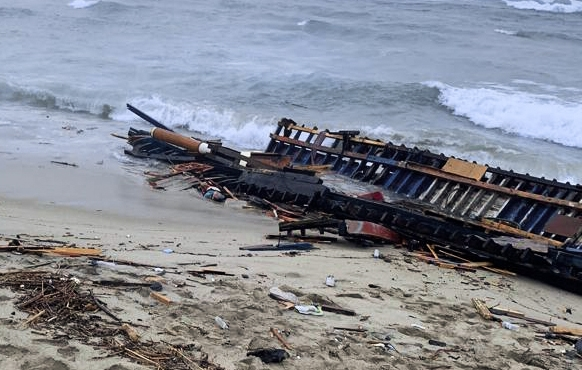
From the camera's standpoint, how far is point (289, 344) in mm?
4863

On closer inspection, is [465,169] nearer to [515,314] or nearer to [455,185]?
[455,185]

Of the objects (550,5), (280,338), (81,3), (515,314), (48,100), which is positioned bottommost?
(48,100)

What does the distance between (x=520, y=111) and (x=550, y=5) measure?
32.8 m

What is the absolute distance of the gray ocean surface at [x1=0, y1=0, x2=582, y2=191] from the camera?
17656mm

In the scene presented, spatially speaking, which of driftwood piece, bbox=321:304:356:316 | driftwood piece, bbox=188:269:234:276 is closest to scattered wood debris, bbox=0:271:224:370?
driftwood piece, bbox=188:269:234:276

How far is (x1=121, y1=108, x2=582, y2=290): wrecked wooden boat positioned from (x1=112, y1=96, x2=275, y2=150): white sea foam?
154 inches

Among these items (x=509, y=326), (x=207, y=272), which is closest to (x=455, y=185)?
(x=509, y=326)

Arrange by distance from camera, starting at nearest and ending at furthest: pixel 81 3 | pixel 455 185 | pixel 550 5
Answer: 1. pixel 455 185
2. pixel 81 3
3. pixel 550 5

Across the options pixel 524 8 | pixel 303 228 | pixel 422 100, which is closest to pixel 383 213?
pixel 303 228

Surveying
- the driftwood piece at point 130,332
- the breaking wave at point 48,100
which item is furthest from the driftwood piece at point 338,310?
the breaking wave at point 48,100

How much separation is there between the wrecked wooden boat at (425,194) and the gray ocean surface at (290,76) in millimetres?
3236

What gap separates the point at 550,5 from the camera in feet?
160

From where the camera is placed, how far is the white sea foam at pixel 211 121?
17906 mm

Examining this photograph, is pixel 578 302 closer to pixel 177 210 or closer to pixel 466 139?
pixel 177 210
